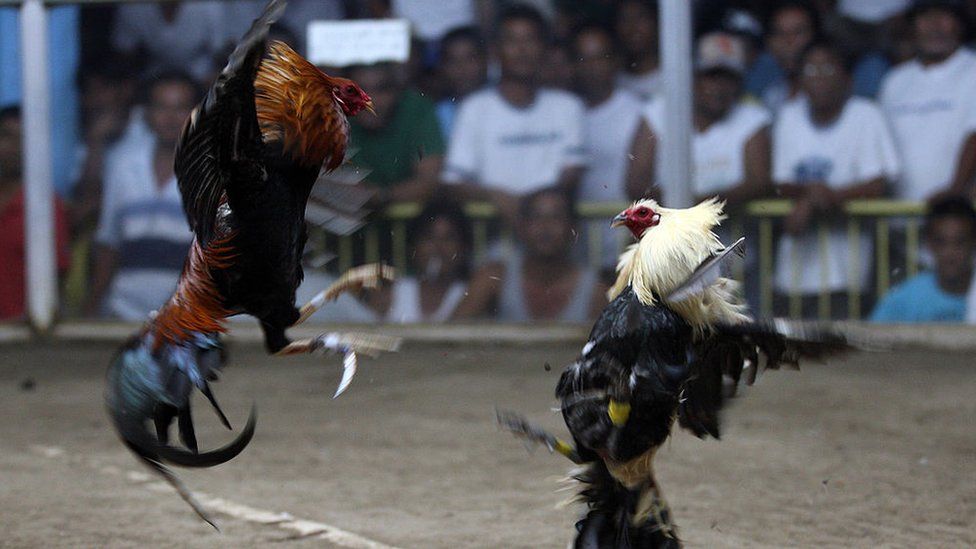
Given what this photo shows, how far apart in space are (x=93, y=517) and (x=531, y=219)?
459 cm

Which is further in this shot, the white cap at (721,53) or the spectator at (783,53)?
the white cap at (721,53)

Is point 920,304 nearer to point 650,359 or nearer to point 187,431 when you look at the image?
point 650,359

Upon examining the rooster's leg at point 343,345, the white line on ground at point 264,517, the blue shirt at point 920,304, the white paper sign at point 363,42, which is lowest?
the blue shirt at point 920,304

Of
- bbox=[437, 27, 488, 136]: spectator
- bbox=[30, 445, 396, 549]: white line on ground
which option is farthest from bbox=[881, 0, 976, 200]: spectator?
bbox=[30, 445, 396, 549]: white line on ground

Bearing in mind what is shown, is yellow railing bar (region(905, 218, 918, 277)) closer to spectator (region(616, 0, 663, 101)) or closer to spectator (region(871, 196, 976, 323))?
spectator (region(871, 196, 976, 323))

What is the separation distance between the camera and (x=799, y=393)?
6.52 metres

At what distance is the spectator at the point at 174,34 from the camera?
880 cm

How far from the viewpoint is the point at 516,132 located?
27.7ft

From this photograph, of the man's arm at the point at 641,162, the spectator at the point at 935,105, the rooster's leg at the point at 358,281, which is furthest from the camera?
the man's arm at the point at 641,162

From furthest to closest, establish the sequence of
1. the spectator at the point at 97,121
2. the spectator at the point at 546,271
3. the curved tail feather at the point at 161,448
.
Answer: the spectator at the point at 97,121 → the spectator at the point at 546,271 → the curved tail feather at the point at 161,448

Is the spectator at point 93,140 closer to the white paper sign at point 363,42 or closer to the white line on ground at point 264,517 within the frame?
the white paper sign at point 363,42

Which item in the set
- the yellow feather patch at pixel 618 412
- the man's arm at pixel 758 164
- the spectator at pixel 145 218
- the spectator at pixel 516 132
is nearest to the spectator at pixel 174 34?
the spectator at pixel 145 218

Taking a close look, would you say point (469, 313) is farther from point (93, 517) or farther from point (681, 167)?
point (93, 517)

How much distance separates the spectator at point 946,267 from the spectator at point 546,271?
6.57ft
